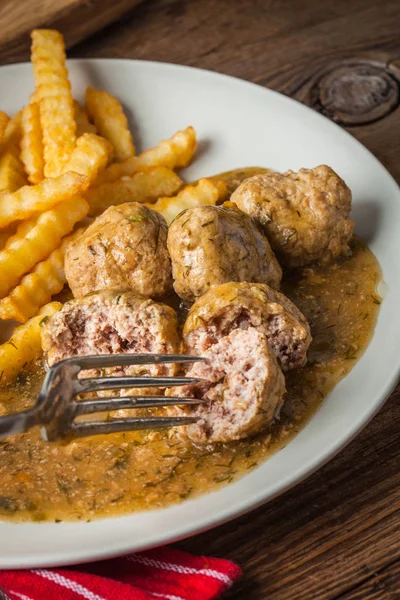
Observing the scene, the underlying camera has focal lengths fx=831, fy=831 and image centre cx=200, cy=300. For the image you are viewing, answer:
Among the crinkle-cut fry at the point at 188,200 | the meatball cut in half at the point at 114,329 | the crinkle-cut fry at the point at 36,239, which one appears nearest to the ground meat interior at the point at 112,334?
the meatball cut in half at the point at 114,329

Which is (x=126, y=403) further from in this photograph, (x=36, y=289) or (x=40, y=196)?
(x=40, y=196)

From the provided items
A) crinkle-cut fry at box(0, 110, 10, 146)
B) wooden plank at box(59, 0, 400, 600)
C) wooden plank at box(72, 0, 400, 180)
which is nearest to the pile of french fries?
crinkle-cut fry at box(0, 110, 10, 146)

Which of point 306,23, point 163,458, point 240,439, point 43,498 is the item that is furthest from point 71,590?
point 306,23

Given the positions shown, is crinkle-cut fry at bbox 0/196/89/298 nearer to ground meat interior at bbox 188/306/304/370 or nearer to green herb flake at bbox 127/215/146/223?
green herb flake at bbox 127/215/146/223

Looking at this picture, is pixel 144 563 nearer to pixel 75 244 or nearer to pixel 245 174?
pixel 75 244

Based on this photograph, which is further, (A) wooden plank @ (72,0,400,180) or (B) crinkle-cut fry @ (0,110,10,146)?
(A) wooden plank @ (72,0,400,180)

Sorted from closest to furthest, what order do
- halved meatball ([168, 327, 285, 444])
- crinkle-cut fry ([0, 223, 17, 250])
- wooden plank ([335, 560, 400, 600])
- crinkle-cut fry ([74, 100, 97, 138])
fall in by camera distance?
wooden plank ([335, 560, 400, 600]) → halved meatball ([168, 327, 285, 444]) → crinkle-cut fry ([0, 223, 17, 250]) → crinkle-cut fry ([74, 100, 97, 138])
